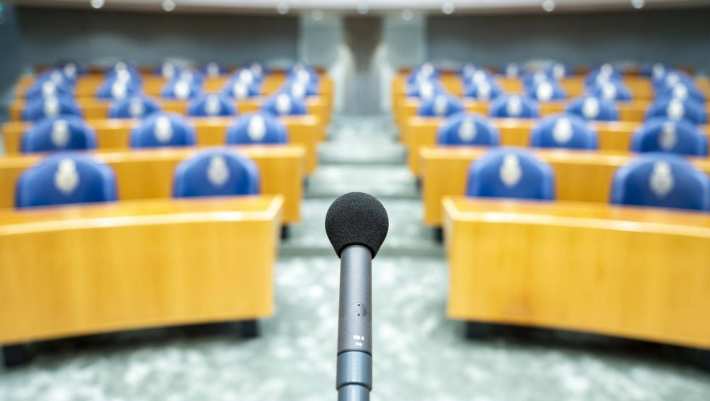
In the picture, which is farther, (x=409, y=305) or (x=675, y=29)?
(x=675, y=29)

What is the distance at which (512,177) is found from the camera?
365cm

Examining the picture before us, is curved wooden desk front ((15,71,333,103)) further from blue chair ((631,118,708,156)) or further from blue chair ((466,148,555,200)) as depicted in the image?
blue chair ((466,148,555,200))

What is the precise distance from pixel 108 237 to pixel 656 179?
9.40 feet

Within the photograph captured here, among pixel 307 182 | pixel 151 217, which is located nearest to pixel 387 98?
pixel 307 182

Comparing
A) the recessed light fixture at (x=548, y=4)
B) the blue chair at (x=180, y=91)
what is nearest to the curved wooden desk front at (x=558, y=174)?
the blue chair at (x=180, y=91)

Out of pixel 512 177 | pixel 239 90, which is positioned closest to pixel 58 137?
pixel 512 177

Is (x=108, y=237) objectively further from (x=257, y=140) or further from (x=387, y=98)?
(x=387, y=98)

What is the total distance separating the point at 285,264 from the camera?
4.20 meters

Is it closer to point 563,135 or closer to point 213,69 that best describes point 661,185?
point 563,135

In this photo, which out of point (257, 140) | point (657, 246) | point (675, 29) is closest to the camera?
point (657, 246)

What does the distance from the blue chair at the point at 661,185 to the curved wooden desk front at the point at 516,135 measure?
83.5 inches

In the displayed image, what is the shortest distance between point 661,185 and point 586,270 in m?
0.91

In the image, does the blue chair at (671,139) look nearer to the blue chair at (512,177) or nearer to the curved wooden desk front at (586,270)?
the blue chair at (512,177)

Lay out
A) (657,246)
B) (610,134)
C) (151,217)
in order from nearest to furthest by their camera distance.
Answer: (657,246), (151,217), (610,134)
